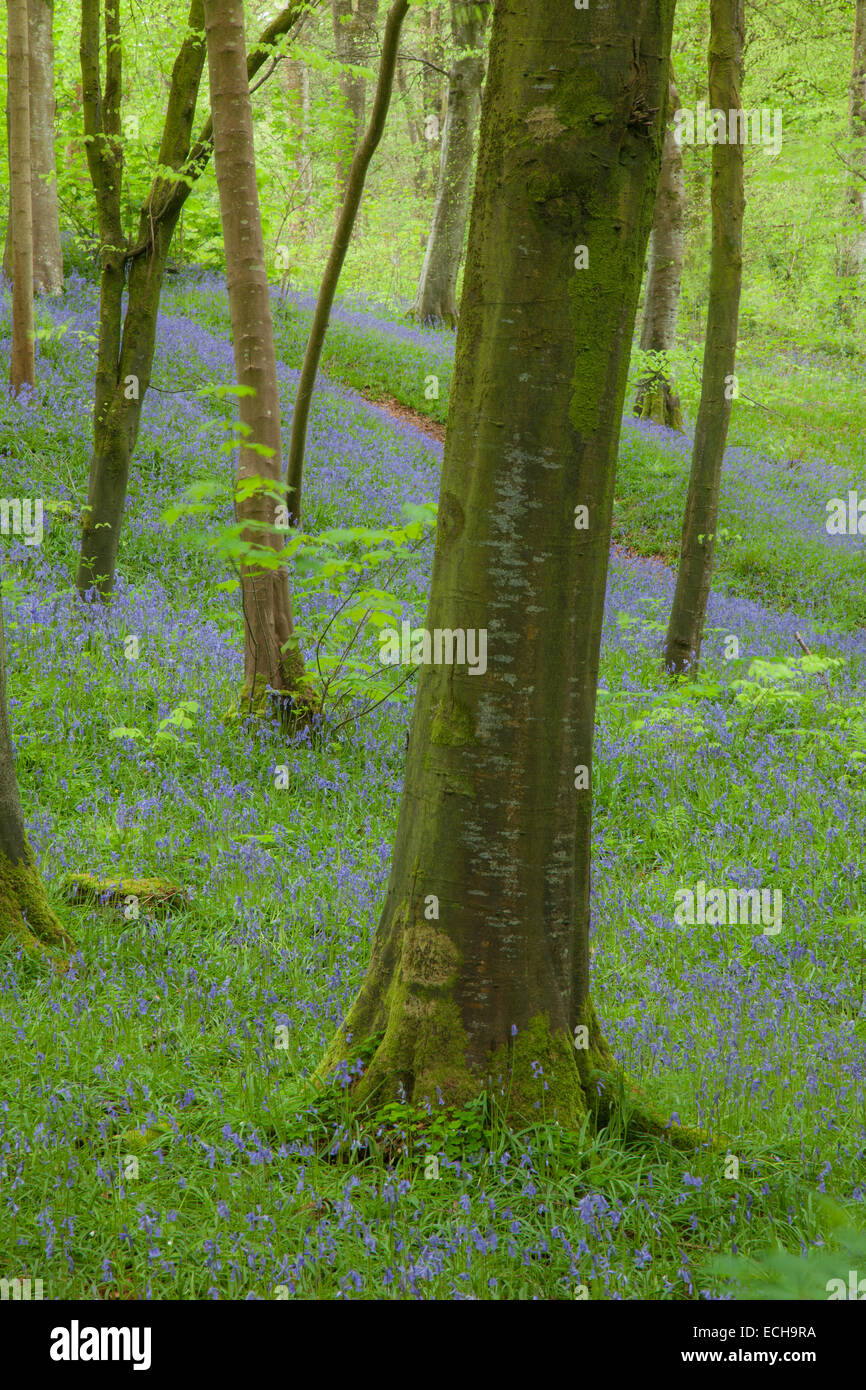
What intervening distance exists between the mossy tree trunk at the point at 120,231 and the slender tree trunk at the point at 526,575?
6.07 m

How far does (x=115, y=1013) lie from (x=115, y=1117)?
22.7 inches

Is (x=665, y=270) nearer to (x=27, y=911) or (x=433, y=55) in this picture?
(x=433, y=55)

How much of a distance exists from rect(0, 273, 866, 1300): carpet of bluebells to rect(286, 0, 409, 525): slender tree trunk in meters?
1.75

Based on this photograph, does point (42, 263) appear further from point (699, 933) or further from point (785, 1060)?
point (785, 1060)

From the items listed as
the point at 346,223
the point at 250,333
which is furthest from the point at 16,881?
the point at 346,223

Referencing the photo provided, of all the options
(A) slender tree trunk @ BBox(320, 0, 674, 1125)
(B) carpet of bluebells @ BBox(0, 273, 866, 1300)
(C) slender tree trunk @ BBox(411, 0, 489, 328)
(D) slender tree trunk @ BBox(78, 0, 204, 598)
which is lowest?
(B) carpet of bluebells @ BBox(0, 273, 866, 1300)

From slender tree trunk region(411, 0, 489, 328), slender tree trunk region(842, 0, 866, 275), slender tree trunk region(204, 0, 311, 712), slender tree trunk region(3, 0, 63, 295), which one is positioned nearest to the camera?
slender tree trunk region(204, 0, 311, 712)

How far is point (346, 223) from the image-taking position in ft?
25.1

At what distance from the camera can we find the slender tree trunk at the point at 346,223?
722 cm

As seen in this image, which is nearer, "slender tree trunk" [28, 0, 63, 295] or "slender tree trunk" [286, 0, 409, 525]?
"slender tree trunk" [286, 0, 409, 525]

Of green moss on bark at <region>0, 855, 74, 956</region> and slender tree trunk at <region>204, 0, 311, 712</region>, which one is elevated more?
slender tree trunk at <region>204, 0, 311, 712</region>

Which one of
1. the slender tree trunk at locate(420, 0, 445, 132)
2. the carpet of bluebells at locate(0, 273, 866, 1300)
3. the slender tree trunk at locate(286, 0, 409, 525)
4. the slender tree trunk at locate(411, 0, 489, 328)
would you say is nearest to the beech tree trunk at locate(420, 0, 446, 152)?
the slender tree trunk at locate(420, 0, 445, 132)

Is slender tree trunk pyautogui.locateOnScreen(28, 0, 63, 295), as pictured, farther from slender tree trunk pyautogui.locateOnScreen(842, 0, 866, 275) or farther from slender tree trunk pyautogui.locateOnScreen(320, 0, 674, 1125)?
slender tree trunk pyautogui.locateOnScreen(320, 0, 674, 1125)

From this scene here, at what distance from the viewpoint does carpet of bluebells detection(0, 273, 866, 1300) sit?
266 centimetres
